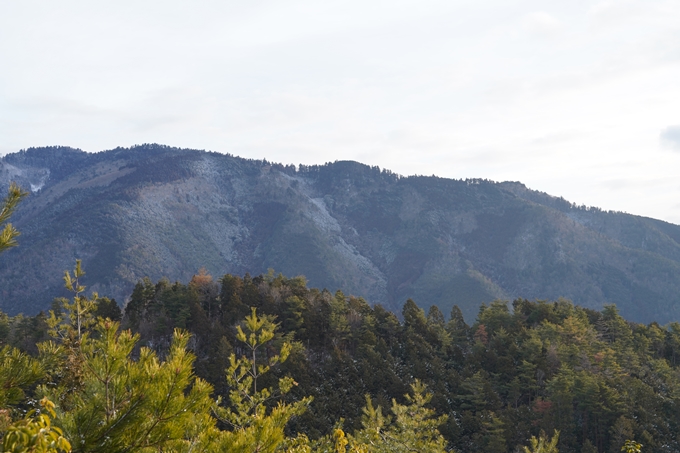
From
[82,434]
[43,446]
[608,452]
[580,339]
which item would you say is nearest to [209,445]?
[82,434]

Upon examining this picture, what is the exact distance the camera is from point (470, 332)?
72250mm

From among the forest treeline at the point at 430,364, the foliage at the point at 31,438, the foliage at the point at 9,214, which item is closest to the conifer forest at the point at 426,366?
the forest treeline at the point at 430,364

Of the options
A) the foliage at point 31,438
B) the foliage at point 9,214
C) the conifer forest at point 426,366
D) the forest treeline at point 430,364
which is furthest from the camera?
the forest treeline at point 430,364

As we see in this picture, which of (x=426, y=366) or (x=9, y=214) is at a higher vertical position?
(x=9, y=214)

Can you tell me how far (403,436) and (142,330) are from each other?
133 ft

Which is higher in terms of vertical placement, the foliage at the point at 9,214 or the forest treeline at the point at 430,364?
the foliage at the point at 9,214

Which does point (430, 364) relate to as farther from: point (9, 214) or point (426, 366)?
point (9, 214)

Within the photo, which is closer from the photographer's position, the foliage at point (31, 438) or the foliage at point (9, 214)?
the foliage at point (31, 438)

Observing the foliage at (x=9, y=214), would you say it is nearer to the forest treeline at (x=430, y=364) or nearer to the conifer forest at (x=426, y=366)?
the conifer forest at (x=426, y=366)

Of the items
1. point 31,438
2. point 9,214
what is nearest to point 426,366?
point 9,214

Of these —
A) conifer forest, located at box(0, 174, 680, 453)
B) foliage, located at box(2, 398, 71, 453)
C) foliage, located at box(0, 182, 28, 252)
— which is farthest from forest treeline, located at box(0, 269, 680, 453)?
foliage, located at box(2, 398, 71, 453)

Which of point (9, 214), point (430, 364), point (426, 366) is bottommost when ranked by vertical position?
point (426, 366)

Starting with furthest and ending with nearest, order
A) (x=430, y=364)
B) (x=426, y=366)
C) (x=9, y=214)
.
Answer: (x=430, y=364) < (x=426, y=366) < (x=9, y=214)

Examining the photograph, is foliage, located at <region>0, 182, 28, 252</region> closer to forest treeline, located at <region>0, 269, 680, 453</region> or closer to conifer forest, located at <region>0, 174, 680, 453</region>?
conifer forest, located at <region>0, 174, 680, 453</region>
